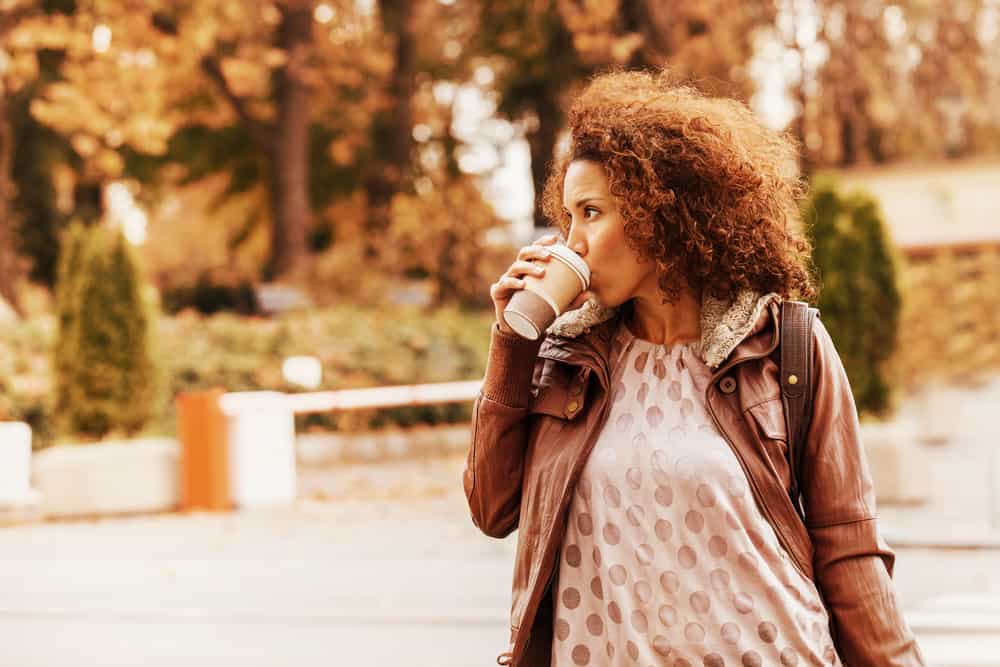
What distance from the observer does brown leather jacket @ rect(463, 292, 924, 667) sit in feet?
7.48

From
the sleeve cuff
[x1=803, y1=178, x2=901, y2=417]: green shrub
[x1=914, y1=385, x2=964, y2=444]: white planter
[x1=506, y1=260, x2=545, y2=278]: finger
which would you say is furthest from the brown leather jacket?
[x1=914, y1=385, x2=964, y2=444]: white planter

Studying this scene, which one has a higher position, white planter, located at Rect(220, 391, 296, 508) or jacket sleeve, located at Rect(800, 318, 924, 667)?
jacket sleeve, located at Rect(800, 318, 924, 667)

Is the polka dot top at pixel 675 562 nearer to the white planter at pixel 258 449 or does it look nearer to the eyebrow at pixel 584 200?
the eyebrow at pixel 584 200

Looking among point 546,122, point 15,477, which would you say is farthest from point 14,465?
point 546,122

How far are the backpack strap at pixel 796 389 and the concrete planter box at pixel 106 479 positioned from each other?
33.5 feet

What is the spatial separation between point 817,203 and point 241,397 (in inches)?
213

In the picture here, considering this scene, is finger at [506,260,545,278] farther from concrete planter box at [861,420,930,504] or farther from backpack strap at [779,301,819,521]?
concrete planter box at [861,420,930,504]

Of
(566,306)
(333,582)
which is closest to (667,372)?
(566,306)

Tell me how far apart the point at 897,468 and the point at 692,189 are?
9.27 meters

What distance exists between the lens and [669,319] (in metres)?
2.46

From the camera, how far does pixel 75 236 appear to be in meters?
13.0

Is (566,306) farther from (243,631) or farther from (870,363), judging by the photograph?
(870,363)

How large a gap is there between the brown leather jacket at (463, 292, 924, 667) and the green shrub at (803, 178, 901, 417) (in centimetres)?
940

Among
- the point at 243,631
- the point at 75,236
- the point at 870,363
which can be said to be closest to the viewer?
the point at 243,631
